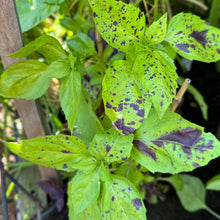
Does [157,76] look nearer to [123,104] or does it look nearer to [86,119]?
[123,104]

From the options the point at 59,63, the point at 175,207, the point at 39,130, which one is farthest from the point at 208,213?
the point at 59,63

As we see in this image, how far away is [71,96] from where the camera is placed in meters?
0.46

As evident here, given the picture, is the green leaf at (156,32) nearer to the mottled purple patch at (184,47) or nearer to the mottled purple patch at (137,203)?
the mottled purple patch at (184,47)

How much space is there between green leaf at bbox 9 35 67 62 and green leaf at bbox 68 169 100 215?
261 millimetres

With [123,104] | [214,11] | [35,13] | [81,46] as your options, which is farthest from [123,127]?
[214,11]

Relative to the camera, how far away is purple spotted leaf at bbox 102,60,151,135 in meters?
0.41

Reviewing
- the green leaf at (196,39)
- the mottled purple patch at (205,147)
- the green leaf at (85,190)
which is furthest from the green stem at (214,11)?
the green leaf at (85,190)

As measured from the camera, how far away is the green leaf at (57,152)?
0.49 metres

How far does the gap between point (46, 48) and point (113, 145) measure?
0.24m

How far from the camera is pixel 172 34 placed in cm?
47

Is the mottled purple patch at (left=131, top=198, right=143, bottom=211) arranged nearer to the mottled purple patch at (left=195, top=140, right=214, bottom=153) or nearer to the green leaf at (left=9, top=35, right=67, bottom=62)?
the mottled purple patch at (left=195, top=140, right=214, bottom=153)

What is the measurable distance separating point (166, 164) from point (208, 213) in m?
0.66

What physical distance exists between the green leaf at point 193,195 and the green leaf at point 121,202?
1.78ft

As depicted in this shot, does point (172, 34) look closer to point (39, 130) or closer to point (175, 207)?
point (39, 130)
